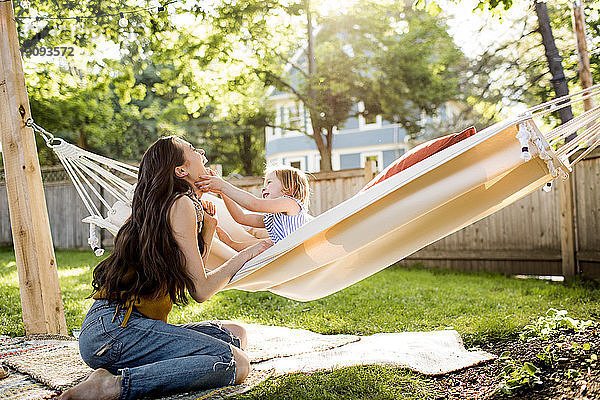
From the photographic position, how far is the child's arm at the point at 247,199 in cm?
188

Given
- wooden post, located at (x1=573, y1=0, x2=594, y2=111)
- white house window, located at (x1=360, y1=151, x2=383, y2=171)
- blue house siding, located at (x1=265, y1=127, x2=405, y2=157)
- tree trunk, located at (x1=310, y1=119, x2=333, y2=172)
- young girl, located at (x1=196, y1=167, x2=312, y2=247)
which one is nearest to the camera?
young girl, located at (x1=196, y1=167, x2=312, y2=247)

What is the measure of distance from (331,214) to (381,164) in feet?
35.0

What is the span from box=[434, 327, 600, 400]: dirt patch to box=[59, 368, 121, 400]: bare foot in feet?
3.13

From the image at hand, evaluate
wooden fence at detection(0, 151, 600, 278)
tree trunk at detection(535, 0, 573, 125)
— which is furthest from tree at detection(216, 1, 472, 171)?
wooden fence at detection(0, 151, 600, 278)

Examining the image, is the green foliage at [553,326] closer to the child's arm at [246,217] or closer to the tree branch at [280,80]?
the child's arm at [246,217]

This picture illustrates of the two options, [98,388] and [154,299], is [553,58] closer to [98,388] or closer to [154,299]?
[154,299]

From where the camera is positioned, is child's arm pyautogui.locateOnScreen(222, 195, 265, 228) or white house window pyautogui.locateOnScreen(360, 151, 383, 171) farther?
white house window pyautogui.locateOnScreen(360, 151, 383, 171)

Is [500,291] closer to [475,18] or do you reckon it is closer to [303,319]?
[303,319]

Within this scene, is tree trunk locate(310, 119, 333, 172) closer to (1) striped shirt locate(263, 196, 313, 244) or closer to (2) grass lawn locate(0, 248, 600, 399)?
(2) grass lawn locate(0, 248, 600, 399)

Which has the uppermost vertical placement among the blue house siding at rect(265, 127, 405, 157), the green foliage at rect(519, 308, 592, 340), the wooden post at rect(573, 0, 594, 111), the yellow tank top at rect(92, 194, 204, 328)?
the wooden post at rect(573, 0, 594, 111)

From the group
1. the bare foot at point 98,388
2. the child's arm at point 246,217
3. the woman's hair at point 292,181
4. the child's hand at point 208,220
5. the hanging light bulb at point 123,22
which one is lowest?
the bare foot at point 98,388

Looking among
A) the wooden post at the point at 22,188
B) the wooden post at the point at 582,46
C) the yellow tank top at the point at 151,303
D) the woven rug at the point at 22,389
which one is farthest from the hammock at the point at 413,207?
the wooden post at the point at 582,46

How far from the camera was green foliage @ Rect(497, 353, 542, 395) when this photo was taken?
1703 mm

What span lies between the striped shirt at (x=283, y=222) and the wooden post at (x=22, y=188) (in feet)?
3.45
